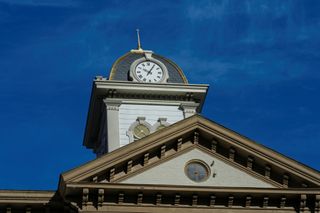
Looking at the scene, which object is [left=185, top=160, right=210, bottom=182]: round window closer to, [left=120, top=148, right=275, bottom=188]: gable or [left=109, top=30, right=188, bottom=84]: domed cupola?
[left=120, top=148, right=275, bottom=188]: gable

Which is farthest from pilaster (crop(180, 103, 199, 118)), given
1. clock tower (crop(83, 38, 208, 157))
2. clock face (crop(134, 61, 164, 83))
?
clock face (crop(134, 61, 164, 83))

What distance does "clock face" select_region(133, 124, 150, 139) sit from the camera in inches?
1880

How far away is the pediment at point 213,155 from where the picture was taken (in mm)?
35438

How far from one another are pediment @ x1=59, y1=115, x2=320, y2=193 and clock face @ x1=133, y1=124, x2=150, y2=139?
Answer: 1104 cm

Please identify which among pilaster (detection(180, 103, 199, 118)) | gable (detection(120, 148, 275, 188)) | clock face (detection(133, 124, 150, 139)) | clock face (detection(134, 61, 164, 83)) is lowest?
gable (detection(120, 148, 275, 188))

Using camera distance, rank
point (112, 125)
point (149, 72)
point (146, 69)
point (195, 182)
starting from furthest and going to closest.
Result: 1. point (146, 69)
2. point (149, 72)
3. point (112, 125)
4. point (195, 182)

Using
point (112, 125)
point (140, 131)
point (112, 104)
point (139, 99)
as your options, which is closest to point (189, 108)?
point (139, 99)

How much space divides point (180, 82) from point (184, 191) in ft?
52.7

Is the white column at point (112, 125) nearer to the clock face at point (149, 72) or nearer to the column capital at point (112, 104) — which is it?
the column capital at point (112, 104)

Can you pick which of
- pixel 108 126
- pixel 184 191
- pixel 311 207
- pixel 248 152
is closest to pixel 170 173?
pixel 184 191

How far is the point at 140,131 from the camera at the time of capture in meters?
47.8

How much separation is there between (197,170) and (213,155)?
39.2 inches

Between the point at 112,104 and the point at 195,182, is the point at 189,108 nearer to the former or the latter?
→ the point at 112,104

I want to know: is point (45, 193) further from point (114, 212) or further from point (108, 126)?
point (108, 126)
